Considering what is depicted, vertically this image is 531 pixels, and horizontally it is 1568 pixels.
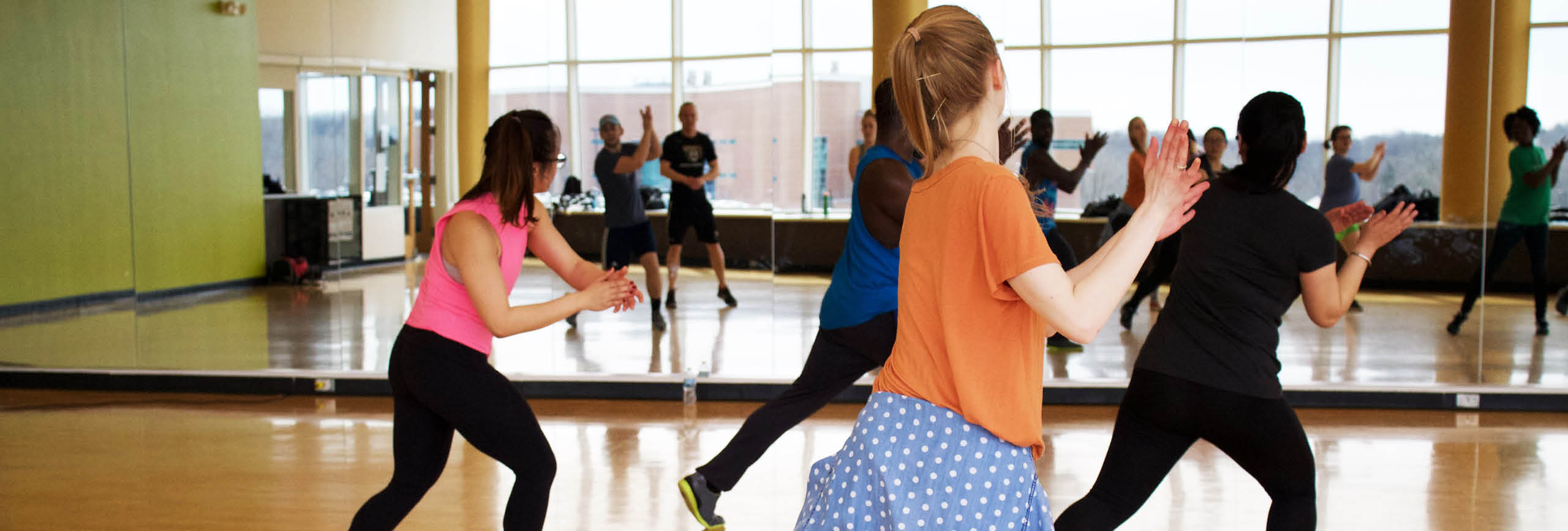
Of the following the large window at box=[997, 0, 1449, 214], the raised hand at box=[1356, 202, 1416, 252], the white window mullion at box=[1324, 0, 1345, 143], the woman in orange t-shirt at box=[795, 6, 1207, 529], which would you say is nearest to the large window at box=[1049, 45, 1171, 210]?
the large window at box=[997, 0, 1449, 214]

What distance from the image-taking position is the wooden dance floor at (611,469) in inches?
148

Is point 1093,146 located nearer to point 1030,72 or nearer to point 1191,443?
point 1030,72

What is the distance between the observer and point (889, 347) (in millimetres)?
3197

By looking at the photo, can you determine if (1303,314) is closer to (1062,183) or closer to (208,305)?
(1062,183)

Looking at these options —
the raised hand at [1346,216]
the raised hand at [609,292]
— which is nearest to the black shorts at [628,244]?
the raised hand at [609,292]

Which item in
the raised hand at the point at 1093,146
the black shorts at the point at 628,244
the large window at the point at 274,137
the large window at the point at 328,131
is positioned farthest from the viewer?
the large window at the point at 274,137

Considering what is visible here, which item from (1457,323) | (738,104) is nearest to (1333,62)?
(1457,323)

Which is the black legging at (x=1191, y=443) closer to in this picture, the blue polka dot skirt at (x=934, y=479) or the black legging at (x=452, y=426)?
the blue polka dot skirt at (x=934, y=479)

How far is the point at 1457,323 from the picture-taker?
5523mm

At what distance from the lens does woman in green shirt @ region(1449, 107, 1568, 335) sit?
5.38 m

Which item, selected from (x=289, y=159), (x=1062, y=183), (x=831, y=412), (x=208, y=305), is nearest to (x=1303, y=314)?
(x=1062, y=183)

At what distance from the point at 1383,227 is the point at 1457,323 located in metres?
3.74

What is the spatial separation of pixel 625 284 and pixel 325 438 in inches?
119

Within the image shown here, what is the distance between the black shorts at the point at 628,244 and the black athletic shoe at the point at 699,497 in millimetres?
2670
